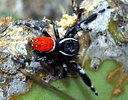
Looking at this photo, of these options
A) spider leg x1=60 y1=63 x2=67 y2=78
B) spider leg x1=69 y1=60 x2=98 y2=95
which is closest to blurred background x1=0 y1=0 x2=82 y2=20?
spider leg x1=60 y1=63 x2=67 y2=78

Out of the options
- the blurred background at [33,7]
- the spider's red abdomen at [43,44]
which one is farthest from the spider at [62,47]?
the blurred background at [33,7]

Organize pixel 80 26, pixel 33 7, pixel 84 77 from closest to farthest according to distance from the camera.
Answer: pixel 84 77 → pixel 80 26 → pixel 33 7

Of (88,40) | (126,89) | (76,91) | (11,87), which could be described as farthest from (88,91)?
(11,87)

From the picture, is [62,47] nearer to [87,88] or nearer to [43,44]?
[43,44]

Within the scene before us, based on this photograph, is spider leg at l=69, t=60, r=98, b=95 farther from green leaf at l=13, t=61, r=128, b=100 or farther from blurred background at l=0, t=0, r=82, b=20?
blurred background at l=0, t=0, r=82, b=20

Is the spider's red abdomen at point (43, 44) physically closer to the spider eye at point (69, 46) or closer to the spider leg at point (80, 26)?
the spider eye at point (69, 46)

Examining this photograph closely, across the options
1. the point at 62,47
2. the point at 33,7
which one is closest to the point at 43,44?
the point at 62,47
